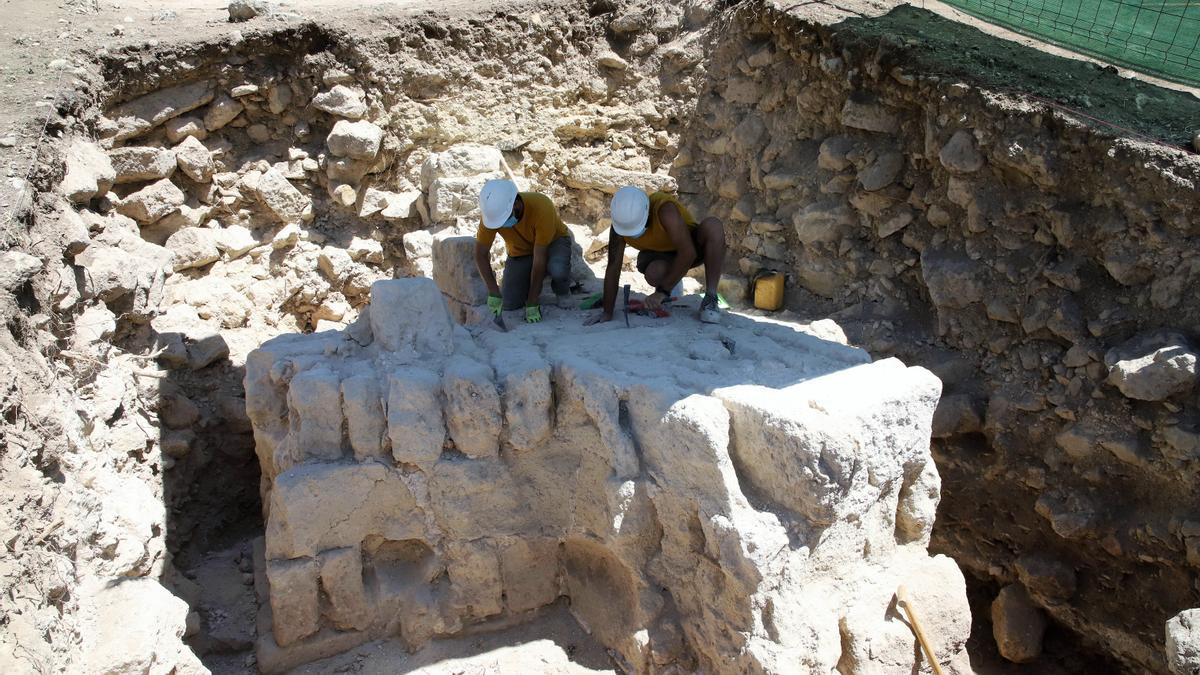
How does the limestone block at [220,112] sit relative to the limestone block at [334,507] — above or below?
above

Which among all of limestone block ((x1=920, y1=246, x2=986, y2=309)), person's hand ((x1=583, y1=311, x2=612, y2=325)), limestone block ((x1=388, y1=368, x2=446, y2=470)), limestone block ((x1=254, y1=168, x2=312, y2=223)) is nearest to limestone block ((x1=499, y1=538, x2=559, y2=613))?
limestone block ((x1=388, y1=368, x2=446, y2=470))

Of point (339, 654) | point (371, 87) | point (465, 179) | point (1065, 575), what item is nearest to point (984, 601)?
point (1065, 575)

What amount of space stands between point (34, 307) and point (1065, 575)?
5.51m

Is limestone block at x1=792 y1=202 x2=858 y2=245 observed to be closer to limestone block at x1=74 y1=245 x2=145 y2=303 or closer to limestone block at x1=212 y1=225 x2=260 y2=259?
limestone block at x1=212 y1=225 x2=260 y2=259

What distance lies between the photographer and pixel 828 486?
135 inches

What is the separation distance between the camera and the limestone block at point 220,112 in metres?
6.23

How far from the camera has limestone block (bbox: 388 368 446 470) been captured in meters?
3.93

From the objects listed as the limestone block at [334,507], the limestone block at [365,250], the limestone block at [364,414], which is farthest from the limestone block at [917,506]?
the limestone block at [365,250]

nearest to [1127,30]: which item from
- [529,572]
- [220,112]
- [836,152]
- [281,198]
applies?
[836,152]

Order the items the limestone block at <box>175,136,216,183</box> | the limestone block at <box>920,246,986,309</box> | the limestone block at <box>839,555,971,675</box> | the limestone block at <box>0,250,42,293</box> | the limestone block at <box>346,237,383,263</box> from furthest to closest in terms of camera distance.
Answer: the limestone block at <box>346,237,383,263</box>, the limestone block at <box>175,136,216,183</box>, the limestone block at <box>920,246,986,309</box>, the limestone block at <box>0,250,42,293</box>, the limestone block at <box>839,555,971,675</box>

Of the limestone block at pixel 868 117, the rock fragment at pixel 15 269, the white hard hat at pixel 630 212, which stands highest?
the limestone block at pixel 868 117

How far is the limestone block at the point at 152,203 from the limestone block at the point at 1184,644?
238 inches

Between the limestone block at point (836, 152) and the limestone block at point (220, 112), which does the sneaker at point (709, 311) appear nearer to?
the limestone block at point (836, 152)

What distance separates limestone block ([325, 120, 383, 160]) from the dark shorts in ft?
8.05
